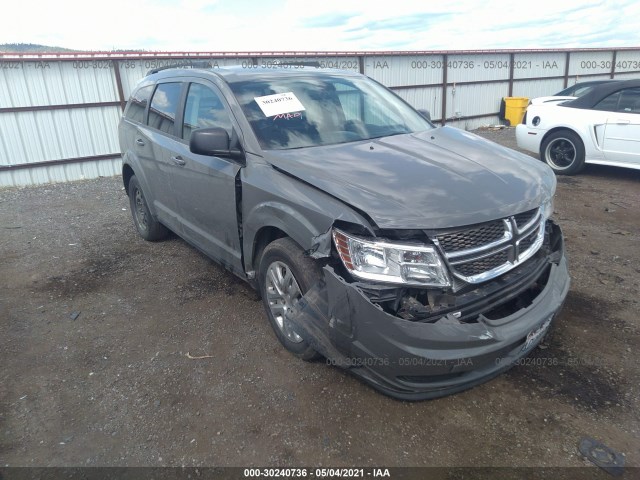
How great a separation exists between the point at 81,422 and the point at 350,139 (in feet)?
8.25

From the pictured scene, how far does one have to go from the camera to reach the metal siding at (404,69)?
1423cm

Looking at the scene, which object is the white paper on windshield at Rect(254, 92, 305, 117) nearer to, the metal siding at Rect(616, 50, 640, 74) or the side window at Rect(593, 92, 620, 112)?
the side window at Rect(593, 92, 620, 112)

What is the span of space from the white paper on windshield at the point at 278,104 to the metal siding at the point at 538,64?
16.5 metres

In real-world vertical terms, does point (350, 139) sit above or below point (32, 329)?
above

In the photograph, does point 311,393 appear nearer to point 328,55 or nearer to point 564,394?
point 564,394

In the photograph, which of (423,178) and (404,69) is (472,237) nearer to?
(423,178)

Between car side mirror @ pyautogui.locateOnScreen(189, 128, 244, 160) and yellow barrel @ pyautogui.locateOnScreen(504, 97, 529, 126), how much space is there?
15387mm

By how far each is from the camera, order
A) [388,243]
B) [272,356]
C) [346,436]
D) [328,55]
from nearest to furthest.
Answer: [388,243] < [346,436] < [272,356] < [328,55]

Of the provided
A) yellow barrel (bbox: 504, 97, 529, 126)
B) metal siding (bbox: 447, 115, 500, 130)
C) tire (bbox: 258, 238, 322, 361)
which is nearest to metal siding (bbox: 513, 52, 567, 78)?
yellow barrel (bbox: 504, 97, 529, 126)

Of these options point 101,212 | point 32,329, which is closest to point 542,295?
point 32,329

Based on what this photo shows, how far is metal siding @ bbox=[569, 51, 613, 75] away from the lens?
1905cm

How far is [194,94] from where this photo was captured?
402 cm

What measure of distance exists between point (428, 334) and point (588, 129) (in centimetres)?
699

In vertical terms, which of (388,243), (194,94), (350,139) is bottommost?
(388,243)
